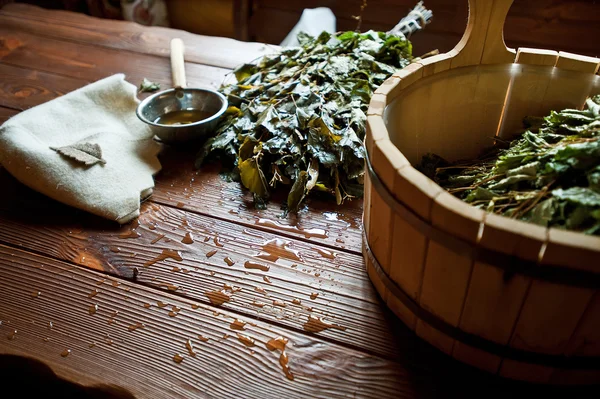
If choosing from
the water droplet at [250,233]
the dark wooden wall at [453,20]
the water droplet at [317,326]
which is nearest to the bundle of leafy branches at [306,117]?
the water droplet at [250,233]

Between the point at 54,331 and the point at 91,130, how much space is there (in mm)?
963


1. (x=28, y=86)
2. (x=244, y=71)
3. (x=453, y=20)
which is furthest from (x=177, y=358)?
(x=453, y=20)

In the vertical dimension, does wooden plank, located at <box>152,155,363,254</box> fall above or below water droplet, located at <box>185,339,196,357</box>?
above

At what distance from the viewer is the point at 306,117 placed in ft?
6.07

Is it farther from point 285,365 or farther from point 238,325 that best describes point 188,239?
point 285,365

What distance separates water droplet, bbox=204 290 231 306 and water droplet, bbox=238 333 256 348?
14 cm

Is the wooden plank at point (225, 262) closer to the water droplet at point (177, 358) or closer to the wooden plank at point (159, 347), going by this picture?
the wooden plank at point (159, 347)

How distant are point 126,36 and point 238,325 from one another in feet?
7.57

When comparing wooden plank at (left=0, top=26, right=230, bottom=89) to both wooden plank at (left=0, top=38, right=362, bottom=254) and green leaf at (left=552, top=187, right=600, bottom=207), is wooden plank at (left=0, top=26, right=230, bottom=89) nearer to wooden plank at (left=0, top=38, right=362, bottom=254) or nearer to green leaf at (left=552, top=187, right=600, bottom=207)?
wooden plank at (left=0, top=38, right=362, bottom=254)

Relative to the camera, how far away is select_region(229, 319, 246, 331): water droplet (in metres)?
1.37

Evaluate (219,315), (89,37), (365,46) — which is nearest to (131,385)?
(219,315)

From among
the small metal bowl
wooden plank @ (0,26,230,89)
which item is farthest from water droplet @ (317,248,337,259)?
wooden plank @ (0,26,230,89)

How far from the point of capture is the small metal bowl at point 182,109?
6.34 ft

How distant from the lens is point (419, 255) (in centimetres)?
114
